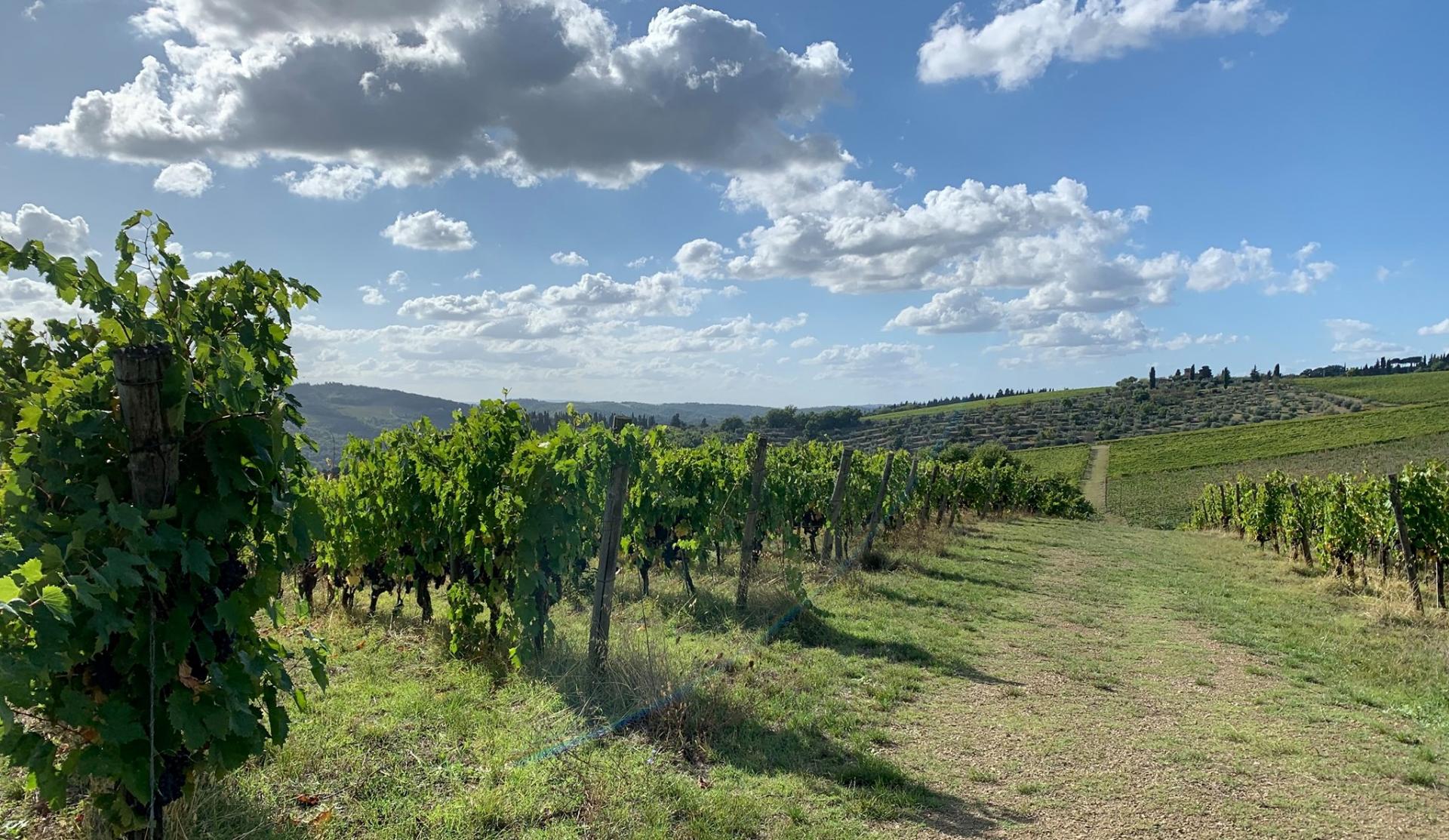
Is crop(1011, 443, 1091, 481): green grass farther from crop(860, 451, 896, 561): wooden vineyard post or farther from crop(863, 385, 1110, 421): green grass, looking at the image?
crop(860, 451, 896, 561): wooden vineyard post

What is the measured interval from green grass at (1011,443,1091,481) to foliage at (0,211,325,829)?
49441 millimetres

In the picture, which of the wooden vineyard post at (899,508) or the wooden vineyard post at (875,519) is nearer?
the wooden vineyard post at (875,519)

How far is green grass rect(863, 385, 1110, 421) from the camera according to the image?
85.9 meters

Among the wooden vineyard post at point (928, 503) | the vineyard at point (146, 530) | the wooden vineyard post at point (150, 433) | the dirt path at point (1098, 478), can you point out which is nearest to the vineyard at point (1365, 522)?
the wooden vineyard post at point (928, 503)

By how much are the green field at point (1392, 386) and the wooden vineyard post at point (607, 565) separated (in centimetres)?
8463

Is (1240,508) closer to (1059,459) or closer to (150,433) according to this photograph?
(150,433)

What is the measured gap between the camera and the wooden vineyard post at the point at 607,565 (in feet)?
17.8

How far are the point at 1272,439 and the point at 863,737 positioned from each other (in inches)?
2507

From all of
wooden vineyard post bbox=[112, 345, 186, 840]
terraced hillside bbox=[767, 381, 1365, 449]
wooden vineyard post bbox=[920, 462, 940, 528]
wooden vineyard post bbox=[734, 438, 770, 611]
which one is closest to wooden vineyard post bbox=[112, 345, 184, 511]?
wooden vineyard post bbox=[112, 345, 186, 840]

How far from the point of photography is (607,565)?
17.9 ft

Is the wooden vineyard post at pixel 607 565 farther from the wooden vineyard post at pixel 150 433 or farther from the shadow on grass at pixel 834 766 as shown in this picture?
the wooden vineyard post at pixel 150 433

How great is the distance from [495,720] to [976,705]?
3635 millimetres

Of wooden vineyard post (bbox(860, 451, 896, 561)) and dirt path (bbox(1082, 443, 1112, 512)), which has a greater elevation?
wooden vineyard post (bbox(860, 451, 896, 561))

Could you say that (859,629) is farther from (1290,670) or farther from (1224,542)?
(1224,542)
